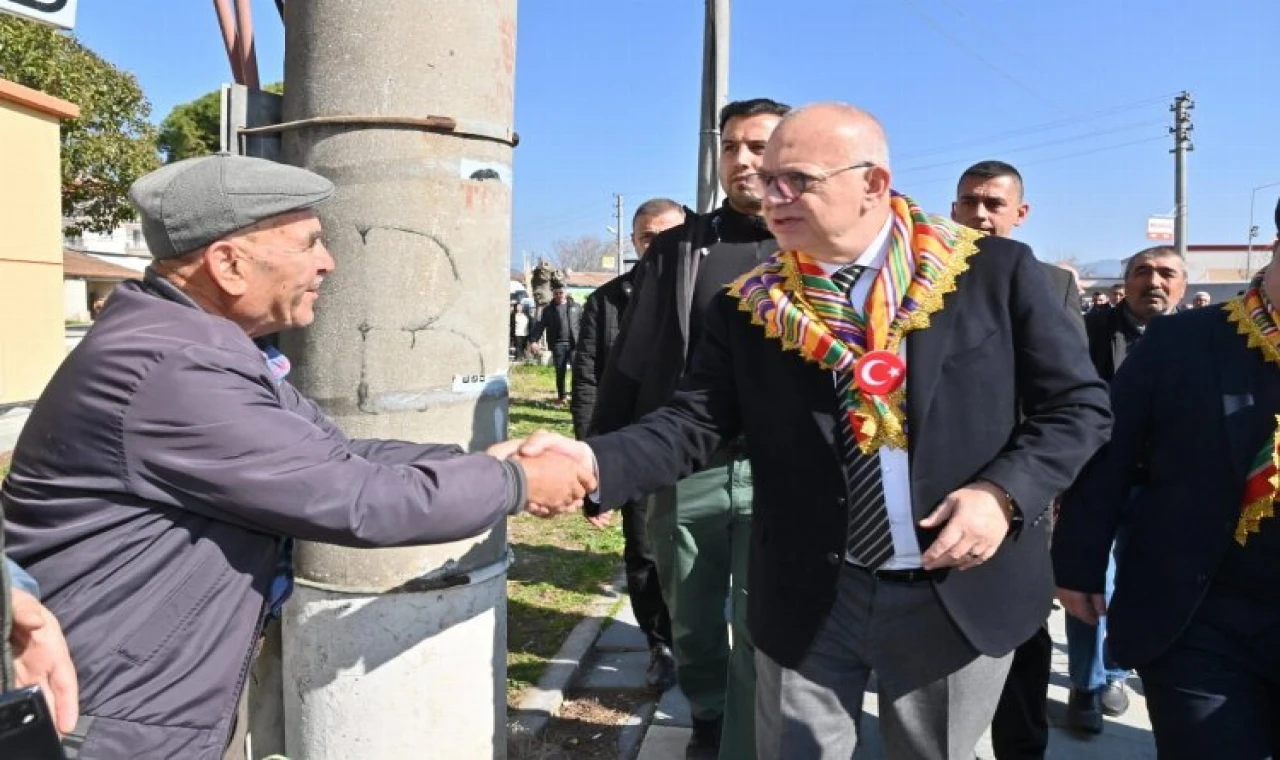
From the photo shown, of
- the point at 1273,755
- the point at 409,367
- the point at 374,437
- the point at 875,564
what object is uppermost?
the point at 409,367

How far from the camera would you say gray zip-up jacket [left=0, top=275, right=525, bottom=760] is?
170 centimetres

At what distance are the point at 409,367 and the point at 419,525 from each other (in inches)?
29.7

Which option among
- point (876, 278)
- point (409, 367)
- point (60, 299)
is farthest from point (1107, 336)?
point (60, 299)

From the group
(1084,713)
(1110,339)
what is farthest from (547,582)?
(1110,339)

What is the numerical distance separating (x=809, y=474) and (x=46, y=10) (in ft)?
6.93

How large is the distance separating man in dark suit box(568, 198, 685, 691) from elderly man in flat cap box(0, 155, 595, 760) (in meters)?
1.86

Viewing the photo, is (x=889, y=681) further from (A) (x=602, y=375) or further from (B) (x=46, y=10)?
(B) (x=46, y=10)

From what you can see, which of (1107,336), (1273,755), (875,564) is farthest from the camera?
(1107,336)

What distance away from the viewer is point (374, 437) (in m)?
2.61

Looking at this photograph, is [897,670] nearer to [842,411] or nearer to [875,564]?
[875,564]

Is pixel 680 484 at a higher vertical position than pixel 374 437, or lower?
lower

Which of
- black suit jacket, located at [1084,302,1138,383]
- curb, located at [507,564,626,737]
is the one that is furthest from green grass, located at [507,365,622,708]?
black suit jacket, located at [1084,302,1138,383]

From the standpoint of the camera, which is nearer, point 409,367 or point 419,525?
point 419,525

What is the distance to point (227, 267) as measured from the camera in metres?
1.96
